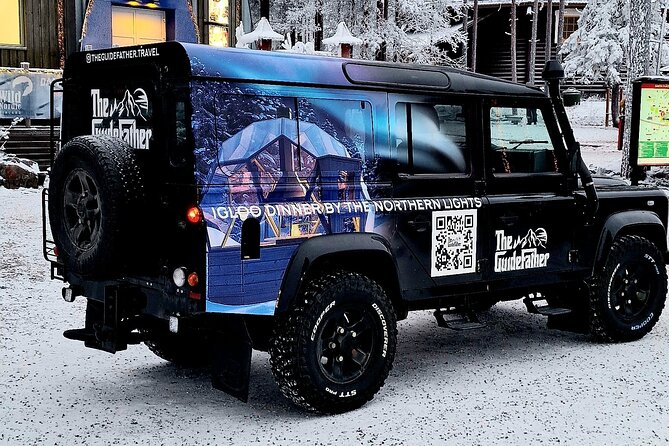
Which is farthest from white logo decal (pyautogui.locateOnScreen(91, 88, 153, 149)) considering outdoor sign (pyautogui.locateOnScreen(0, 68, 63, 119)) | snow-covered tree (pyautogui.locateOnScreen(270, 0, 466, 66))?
snow-covered tree (pyautogui.locateOnScreen(270, 0, 466, 66))

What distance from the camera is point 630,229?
26.1ft

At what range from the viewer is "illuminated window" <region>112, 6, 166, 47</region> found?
73.9 feet

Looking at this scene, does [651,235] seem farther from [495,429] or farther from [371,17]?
[371,17]

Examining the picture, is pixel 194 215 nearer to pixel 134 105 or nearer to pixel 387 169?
pixel 134 105

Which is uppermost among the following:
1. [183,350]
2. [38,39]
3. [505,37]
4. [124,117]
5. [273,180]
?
[505,37]

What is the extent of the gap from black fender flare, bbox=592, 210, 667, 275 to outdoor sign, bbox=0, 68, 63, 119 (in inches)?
590

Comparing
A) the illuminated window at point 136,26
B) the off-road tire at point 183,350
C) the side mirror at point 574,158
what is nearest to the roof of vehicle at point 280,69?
the side mirror at point 574,158

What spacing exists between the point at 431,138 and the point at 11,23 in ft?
57.9

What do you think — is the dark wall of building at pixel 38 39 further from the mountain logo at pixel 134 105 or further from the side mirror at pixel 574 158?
the side mirror at pixel 574 158

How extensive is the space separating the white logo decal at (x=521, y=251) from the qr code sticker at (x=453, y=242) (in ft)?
0.96

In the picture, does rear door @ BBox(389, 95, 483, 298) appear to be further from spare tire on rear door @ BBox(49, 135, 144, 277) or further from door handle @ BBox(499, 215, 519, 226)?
spare tire on rear door @ BBox(49, 135, 144, 277)

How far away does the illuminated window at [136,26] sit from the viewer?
73.9ft

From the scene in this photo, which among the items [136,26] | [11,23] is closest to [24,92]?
[11,23]

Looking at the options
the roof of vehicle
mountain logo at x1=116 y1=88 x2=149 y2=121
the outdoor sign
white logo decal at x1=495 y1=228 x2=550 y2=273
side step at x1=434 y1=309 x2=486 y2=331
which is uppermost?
the outdoor sign
